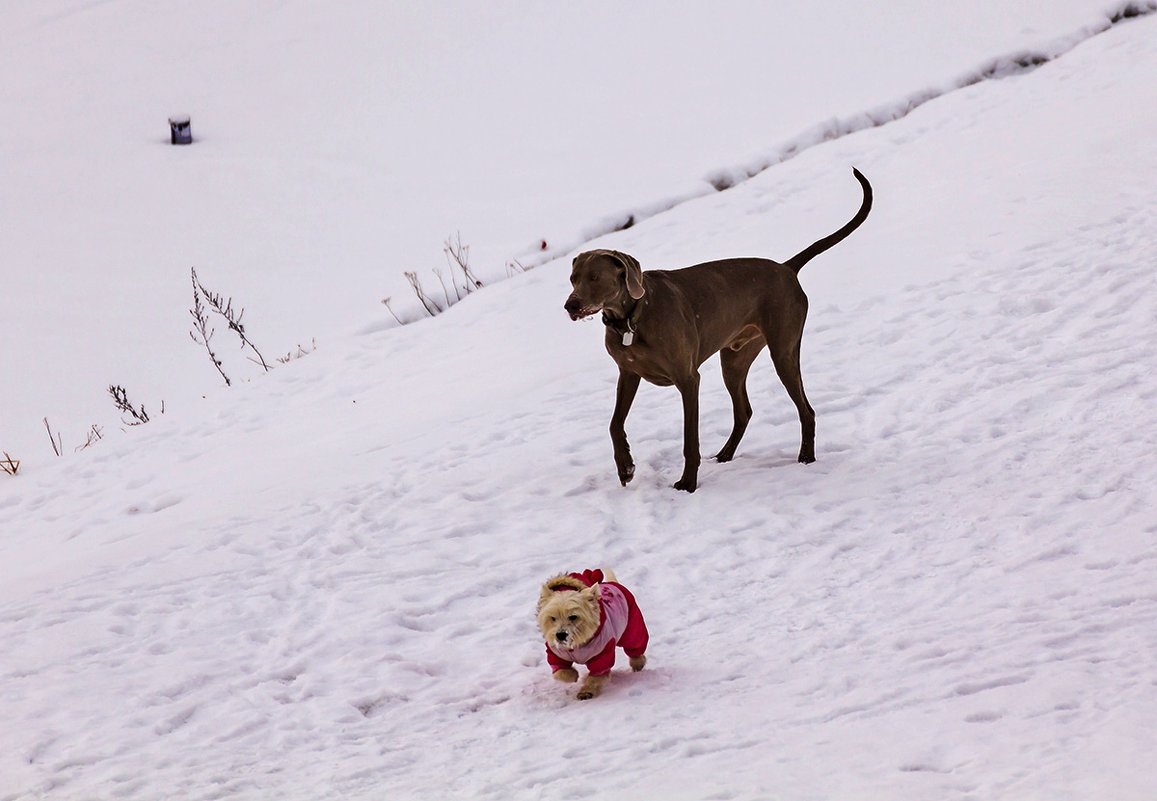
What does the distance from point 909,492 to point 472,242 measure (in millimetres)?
8621

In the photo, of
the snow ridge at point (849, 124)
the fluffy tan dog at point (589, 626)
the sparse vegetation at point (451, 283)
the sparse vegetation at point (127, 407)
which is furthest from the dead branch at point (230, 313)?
the fluffy tan dog at point (589, 626)

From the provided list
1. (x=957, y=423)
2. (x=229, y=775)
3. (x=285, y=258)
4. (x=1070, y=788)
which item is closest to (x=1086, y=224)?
(x=957, y=423)

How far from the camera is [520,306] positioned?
36.3 ft

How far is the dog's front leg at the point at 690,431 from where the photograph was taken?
21.0 feet

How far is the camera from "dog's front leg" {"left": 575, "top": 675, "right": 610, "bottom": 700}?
4.56 metres

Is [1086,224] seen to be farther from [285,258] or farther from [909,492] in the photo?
[285,258]

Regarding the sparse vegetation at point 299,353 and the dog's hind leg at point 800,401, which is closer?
the dog's hind leg at point 800,401

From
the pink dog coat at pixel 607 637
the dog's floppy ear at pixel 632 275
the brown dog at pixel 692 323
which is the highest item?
the dog's floppy ear at pixel 632 275

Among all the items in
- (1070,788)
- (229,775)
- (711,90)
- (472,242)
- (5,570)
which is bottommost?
(1070,788)

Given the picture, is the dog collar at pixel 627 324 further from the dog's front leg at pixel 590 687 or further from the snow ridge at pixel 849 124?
the snow ridge at pixel 849 124

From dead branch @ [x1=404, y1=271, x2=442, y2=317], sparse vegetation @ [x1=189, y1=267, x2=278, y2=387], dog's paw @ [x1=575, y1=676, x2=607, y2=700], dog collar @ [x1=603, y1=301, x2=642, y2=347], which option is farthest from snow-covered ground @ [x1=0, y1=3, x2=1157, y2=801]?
sparse vegetation @ [x1=189, y1=267, x2=278, y2=387]

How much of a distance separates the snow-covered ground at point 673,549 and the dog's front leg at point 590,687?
0.15ft

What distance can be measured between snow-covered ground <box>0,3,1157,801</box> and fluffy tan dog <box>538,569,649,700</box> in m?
0.13

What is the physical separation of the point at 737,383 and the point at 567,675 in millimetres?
2894
